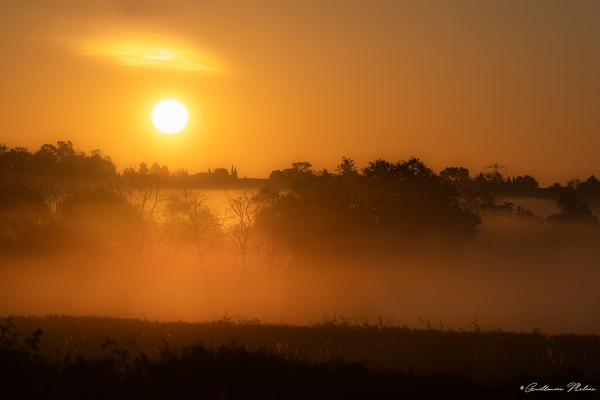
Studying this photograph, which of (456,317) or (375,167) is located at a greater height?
(375,167)

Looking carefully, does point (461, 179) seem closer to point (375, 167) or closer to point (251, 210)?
point (375, 167)

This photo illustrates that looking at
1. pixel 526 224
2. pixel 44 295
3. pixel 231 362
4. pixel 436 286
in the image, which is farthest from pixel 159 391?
pixel 526 224

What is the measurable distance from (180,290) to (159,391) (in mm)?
55105

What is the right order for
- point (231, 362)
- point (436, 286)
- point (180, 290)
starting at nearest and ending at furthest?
point (231, 362) → point (180, 290) → point (436, 286)

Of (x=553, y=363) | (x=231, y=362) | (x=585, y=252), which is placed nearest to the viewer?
(x=231, y=362)

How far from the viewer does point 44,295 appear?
59.8 m

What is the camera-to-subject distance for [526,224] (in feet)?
323

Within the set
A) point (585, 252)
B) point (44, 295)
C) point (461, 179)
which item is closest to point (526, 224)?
point (585, 252)

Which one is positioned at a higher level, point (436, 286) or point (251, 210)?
point (251, 210)

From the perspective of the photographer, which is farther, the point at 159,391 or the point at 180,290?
the point at 180,290

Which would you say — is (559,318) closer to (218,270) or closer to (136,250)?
(218,270)

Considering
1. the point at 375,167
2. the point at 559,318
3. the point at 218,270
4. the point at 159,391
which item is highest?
the point at 375,167

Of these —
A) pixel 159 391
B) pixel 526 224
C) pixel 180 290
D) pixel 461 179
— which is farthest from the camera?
pixel 461 179

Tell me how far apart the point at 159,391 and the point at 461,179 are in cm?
12128
